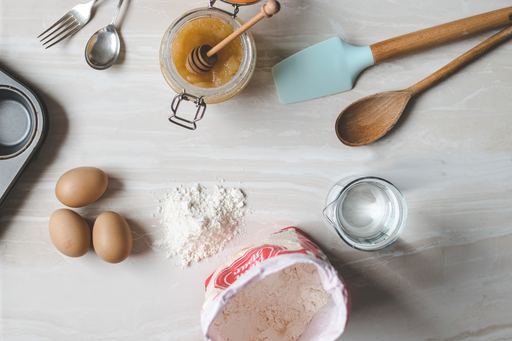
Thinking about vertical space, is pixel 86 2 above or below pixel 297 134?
above

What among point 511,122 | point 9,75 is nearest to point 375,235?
point 511,122

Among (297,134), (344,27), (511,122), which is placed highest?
(344,27)

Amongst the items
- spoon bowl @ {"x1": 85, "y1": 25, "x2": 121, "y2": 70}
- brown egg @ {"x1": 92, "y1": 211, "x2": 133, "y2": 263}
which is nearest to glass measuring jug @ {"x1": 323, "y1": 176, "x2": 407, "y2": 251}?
brown egg @ {"x1": 92, "y1": 211, "x2": 133, "y2": 263}

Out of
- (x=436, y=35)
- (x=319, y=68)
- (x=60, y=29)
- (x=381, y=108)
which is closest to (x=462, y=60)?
(x=436, y=35)

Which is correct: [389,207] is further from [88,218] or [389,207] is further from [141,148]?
[88,218]

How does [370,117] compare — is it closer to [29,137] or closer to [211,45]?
[211,45]

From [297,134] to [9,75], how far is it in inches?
27.0

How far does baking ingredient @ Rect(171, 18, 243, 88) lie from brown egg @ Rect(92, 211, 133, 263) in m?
0.36

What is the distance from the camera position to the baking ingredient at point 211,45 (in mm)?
677

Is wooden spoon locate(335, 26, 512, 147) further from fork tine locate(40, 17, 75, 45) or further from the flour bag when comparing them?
fork tine locate(40, 17, 75, 45)

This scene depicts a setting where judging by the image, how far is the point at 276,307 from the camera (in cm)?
72

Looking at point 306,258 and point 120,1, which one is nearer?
point 306,258

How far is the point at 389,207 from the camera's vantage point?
729 millimetres

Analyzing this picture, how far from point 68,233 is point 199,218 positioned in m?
0.29
